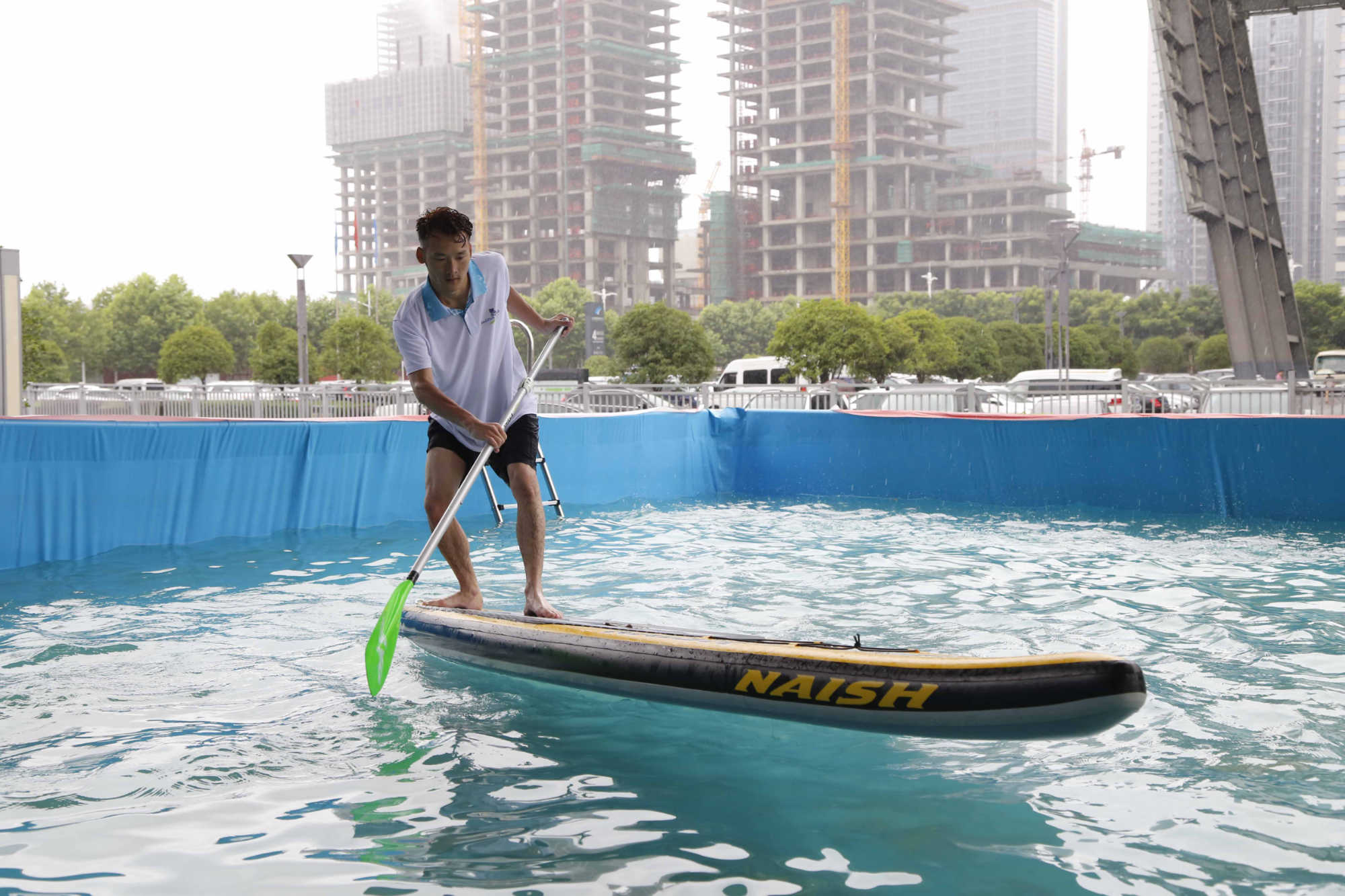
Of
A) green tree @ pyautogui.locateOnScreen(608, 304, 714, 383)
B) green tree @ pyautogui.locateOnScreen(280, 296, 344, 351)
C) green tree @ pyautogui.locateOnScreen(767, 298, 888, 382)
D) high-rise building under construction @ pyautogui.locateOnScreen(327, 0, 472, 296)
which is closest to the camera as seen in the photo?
green tree @ pyautogui.locateOnScreen(767, 298, 888, 382)

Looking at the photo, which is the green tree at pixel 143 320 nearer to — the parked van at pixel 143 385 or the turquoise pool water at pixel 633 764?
the parked van at pixel 143 385

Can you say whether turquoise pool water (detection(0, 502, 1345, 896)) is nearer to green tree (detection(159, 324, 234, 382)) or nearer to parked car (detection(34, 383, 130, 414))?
parked car (detection(34, 383, 130, 414))

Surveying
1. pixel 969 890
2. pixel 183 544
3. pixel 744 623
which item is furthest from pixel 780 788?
pixel 183 544

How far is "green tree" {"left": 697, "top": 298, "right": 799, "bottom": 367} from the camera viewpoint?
94.9 metres

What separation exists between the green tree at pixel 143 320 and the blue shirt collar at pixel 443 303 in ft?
219

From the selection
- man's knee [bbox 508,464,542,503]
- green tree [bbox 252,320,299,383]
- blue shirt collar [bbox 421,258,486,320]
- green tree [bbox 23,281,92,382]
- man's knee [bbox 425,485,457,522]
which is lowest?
man's knee [bbox 425,485,457,522]

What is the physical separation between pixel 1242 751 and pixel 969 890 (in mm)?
1425

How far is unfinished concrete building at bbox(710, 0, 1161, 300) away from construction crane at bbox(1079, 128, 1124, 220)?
26700 mm

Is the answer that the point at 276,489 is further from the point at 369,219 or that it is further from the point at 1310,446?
the point at 369,219

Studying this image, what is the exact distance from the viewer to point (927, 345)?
5325 cm

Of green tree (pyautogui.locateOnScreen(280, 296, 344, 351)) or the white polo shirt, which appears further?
green tree (pyautogui.locateOnScreen(280, 296, 344, 351))

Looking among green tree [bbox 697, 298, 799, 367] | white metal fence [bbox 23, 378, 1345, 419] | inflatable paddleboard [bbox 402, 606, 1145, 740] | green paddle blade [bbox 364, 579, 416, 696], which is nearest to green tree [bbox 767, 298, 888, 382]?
white metal fence [bbox 23, 378, 1345, 419]

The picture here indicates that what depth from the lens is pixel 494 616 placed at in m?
4.64

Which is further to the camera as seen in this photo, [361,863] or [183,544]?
[183,544]
